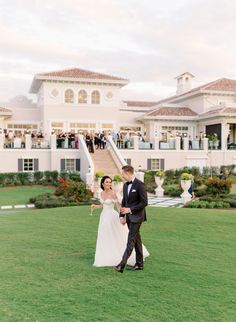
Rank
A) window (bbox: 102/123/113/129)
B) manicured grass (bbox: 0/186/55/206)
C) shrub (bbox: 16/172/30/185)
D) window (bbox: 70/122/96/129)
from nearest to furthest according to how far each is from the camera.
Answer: manicured grass (bbox: 0/186/55/206), shrub (bbox: 16/172/30/185), window (bbox: 70/122/96/129), window (bbox: 102/123/113/129)

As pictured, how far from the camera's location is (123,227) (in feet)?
23.9

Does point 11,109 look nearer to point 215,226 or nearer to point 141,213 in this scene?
point 215,226

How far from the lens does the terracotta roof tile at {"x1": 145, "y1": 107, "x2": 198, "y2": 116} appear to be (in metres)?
37.8

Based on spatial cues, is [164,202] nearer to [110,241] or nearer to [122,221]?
[110,241]

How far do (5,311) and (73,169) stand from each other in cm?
2456

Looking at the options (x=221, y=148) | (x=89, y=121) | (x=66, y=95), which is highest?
(x=66, y=95)

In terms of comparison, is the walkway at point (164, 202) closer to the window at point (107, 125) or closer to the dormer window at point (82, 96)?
the window at point (107, 125)

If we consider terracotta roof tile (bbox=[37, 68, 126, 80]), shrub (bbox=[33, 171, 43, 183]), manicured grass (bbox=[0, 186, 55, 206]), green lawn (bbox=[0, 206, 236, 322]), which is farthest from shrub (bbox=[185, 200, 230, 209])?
terracotta roof tile (bbox=[37, 68, 126, 80])

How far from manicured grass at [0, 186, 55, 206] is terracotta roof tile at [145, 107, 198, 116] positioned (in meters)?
15.6

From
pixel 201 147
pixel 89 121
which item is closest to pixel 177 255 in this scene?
pixel 201 147

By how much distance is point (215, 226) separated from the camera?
11.4 m

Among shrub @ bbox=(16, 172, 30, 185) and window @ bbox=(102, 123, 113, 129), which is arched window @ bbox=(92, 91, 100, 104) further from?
shrub @ bbox=(16, 172, 30, 185)

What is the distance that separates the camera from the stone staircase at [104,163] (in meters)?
26.4

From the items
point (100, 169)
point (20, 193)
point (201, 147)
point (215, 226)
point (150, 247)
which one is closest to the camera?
point (150, 247)
